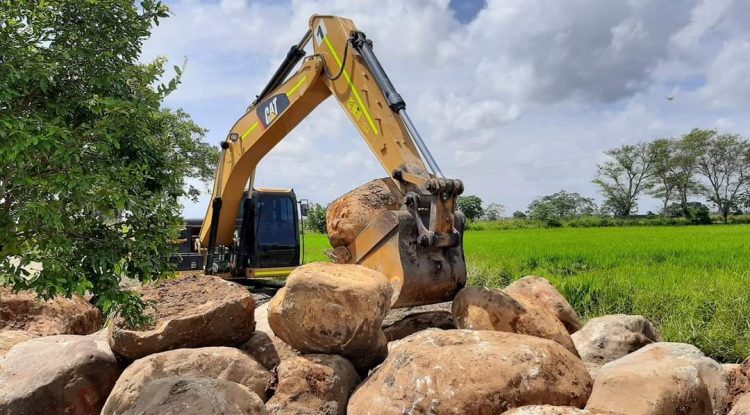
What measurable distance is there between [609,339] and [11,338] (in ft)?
18.8

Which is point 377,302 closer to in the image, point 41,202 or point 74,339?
point 41,202

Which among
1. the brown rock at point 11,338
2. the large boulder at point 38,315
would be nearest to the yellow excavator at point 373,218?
the large boulder at point 38,315

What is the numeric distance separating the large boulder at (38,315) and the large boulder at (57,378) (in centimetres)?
143

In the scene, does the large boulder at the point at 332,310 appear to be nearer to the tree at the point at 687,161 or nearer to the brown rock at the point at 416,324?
the brown rock at the point at 416,324

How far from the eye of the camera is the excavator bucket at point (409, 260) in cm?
513

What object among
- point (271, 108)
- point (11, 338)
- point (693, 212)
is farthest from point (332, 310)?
point (693, 212)

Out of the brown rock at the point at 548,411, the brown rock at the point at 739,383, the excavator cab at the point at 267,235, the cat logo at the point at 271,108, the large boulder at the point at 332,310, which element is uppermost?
the cat logo at the point at 271,108

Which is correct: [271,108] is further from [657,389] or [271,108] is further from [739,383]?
[739,383]

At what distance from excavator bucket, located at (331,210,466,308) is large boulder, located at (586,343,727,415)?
5.00ft

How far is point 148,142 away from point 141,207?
43 centimetres

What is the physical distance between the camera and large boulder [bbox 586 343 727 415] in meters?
3.81

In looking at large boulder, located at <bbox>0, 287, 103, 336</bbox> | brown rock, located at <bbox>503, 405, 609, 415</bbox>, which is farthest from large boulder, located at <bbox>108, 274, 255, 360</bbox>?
brown rock, located at <bbox>503, 405, 609, 415</bbox>

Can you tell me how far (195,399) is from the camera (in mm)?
3424

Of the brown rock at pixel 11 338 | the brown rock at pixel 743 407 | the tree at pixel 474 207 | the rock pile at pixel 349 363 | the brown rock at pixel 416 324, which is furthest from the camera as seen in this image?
the tree at pixel 474 207
